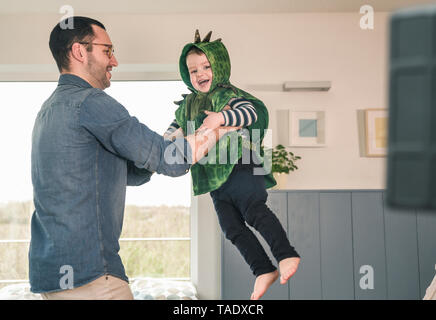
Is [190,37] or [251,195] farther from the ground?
[190,37]

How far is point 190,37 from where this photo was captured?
2875 mm

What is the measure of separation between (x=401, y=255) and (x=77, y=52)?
207 cm

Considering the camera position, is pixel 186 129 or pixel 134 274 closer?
pixel 186 129

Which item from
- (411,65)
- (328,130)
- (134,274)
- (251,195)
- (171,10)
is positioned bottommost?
(134,274)

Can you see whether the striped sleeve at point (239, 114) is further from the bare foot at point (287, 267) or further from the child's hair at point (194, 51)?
the bare foot at point (287, 267)

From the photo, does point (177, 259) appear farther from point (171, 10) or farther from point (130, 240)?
point (171, 10)

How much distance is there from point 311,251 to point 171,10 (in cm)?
167

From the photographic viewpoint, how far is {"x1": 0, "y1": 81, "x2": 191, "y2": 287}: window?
288 cm

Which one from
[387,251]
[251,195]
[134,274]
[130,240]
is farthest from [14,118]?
[387,251]

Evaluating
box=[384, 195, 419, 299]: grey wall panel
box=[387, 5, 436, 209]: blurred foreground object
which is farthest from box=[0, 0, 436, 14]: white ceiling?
box=[387, 5, 436, 209]: blurred foreground object

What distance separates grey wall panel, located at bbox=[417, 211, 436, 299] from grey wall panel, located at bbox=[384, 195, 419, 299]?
0.03 meters

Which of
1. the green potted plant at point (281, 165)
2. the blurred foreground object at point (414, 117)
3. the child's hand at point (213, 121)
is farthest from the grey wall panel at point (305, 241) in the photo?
the blurred foreground object at point (414, 117)
